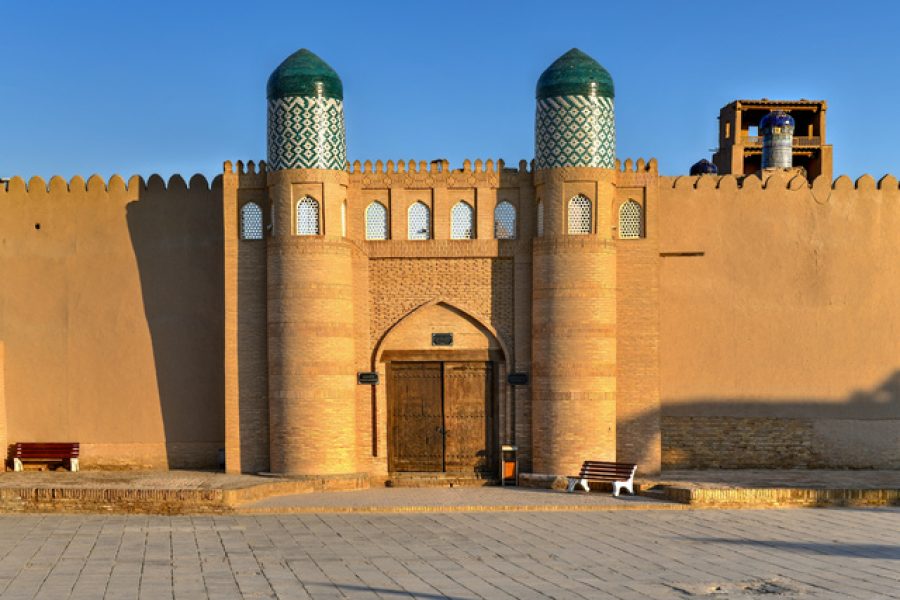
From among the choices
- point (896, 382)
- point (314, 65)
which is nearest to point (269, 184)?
point (314, 65)

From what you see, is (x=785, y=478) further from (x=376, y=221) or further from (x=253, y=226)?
(x=253, y=226)

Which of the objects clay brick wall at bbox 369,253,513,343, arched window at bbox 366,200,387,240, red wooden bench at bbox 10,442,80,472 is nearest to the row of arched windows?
arched window at bbox 366,200,387,240

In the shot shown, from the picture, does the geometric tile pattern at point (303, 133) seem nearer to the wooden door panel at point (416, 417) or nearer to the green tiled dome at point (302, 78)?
the green tiled dome at point (302, 78)

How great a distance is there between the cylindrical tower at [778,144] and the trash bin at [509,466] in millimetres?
7314

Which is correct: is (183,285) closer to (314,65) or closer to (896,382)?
(314,65)

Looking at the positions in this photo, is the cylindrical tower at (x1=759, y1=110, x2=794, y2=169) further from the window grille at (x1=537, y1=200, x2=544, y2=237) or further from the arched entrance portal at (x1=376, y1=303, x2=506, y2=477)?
the arched entrance portal at (x1=376, y1=303, x2=506, y2=477)

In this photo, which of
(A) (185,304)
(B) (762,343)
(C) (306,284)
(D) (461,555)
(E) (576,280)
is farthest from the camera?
(A) (185,304)

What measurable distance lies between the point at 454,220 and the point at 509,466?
3484 millimetres

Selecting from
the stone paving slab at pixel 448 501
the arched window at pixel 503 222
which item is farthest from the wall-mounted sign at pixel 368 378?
the arched window at pixel 503 222

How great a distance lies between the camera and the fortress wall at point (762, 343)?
16.8 metres

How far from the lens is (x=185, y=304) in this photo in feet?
55.8

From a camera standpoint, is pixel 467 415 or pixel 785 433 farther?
pixel 785 433

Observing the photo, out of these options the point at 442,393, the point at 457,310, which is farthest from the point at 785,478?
the point at 457,310

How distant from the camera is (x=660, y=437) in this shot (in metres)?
16.5
